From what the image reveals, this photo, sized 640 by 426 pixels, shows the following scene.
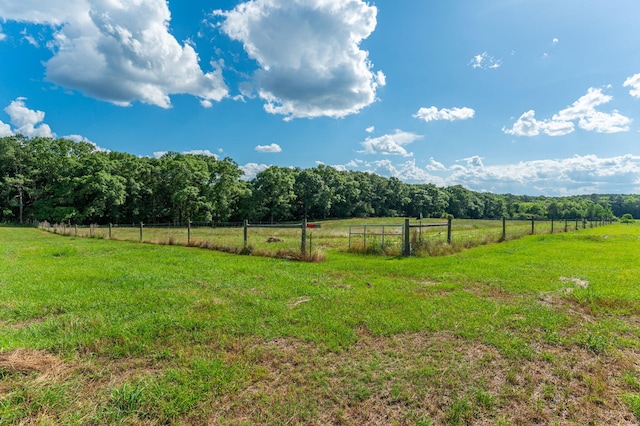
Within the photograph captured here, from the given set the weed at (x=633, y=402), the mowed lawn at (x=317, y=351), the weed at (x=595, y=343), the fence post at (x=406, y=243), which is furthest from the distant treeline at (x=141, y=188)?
the weed at (x=633, y=402)

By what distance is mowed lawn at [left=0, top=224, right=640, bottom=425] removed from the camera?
279 centimetres

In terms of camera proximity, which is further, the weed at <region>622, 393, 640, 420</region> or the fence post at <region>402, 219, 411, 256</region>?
the fence post at <region>402, 219, 411, 256</region>

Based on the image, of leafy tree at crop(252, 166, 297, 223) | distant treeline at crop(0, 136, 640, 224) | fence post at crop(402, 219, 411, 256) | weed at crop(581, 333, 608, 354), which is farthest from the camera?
leafy tree at crop(252, 166, 297, 223)

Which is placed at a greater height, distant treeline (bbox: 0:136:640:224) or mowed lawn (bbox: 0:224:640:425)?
distant treeline (bbox: 0:136:640:224)

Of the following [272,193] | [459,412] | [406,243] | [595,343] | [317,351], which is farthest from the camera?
[272,193]

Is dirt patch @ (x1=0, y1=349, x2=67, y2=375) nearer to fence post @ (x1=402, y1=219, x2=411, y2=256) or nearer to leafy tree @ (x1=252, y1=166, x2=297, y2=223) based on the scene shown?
fence post @ (x1=402, y1=219, x2=411, y2=256)

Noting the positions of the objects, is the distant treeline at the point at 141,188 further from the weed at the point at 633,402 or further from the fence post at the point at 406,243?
the weed at the point at 633,402

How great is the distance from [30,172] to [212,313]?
67444 mm

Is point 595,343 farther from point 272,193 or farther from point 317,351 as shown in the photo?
point 272,193

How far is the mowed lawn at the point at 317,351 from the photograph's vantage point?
2.79 metres

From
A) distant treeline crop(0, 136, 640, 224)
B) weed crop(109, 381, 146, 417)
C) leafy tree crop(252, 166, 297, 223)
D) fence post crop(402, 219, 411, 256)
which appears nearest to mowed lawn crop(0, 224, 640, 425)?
weed crop(109, 381, 146, 417)

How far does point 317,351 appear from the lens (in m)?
3.90

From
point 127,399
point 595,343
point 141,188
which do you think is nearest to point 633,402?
point 595,343

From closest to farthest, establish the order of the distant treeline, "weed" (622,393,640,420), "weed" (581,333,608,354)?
"weed" (622,393,640,420) < "weed" (581,333,608,354) < the distant treeline
